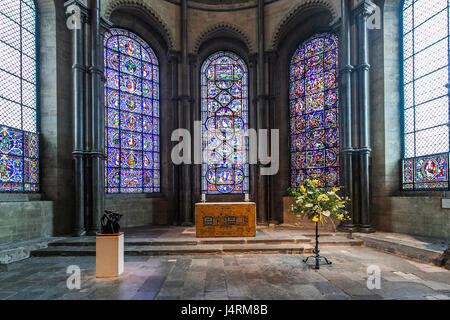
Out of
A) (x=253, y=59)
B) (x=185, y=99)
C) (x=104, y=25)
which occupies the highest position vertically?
(x=104, y=25)

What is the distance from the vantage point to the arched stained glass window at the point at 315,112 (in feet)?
33.8

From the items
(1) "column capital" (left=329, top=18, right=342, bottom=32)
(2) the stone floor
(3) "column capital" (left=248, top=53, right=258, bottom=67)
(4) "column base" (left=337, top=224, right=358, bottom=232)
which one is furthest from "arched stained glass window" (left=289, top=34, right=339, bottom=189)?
(2) the stone floor

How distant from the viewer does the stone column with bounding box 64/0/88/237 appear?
8.44 m

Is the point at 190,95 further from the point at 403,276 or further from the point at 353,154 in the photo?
the point at 403,276

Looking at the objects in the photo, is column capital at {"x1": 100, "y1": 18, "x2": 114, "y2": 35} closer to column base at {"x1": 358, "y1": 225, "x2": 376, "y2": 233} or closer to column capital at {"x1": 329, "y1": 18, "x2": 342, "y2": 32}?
column capital at {"x1": 329, "y1": 18, "x2": 342, "y2": 32}

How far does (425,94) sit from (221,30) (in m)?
7.62

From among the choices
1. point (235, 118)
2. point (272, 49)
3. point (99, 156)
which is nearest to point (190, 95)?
point (235, 118)

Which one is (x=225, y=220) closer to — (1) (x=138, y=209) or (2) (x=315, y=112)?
(1) (x=138, y=209)

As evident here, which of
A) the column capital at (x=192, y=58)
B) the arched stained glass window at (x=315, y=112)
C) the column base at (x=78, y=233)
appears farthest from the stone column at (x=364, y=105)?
the column base at (x=78, y=233)

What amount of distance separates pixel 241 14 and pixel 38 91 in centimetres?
A: 788

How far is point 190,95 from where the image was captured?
11633mm

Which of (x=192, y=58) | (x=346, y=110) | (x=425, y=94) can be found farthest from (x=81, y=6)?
(x=425, y=94)

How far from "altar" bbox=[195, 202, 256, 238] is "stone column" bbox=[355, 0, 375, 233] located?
3326 millimetres

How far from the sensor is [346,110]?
Result: 8867mm
